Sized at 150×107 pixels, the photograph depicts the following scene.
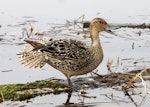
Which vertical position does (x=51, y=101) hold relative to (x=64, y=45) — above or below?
below

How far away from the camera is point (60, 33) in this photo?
10758 millimetres

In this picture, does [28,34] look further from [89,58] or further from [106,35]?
[89,58]

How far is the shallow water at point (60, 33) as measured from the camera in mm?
7342

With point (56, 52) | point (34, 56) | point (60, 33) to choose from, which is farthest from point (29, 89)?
point (60, 33)

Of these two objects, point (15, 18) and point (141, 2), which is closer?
point (15, 18)

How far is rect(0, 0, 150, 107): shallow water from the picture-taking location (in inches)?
289

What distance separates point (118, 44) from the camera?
9.80 metres

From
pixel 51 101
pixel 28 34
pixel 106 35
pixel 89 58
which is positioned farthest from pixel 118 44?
pixel 51 101

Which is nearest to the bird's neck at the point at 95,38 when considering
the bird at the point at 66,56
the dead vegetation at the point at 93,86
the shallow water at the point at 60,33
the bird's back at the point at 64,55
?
the bird at the point at 66,56

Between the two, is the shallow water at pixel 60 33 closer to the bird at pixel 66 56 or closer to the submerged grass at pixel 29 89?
the submerged grass at pixel 29 89

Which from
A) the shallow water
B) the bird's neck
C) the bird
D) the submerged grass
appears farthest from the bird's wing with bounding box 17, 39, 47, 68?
the bird's neck

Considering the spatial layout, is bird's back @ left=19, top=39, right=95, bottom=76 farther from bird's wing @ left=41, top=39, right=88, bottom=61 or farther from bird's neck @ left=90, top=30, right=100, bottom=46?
bird's neck @ left=90, top=30, right=100, bottom=46

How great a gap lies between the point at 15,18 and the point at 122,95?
605 cm

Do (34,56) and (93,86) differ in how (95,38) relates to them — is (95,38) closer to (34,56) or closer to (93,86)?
(93,86)
